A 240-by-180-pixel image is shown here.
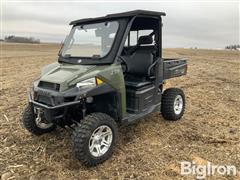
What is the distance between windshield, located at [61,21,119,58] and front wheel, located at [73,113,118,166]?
3.66ft

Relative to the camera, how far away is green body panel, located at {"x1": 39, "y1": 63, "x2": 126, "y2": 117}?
413cm

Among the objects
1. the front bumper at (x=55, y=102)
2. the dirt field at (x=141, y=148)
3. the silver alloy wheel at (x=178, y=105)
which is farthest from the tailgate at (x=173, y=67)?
the front bumper at (x=55, y=102)

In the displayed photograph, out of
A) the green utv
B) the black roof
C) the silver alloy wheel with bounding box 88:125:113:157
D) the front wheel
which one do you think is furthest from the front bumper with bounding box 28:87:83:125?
the black roof

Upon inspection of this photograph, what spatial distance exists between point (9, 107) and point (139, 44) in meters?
3.54

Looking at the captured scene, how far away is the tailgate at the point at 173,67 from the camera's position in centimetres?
576

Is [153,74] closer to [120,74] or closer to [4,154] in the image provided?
[120,74]

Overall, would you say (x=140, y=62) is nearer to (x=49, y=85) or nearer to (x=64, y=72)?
(x=64, y=72)

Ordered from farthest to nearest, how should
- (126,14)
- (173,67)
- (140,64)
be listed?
(173,67) → (140,64) → (126,14)

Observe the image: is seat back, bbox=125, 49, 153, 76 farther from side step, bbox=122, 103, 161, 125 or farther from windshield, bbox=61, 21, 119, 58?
windshield, bbox=61, 21, 119, 58

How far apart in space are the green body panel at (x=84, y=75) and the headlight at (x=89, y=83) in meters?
0.05

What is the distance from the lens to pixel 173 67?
6047mm

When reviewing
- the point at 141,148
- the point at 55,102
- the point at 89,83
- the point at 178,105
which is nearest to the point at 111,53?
the point at 89,83

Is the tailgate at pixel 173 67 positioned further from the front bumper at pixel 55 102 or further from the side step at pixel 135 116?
the front bumper at pixel 55 102

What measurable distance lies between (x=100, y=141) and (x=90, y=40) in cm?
181
